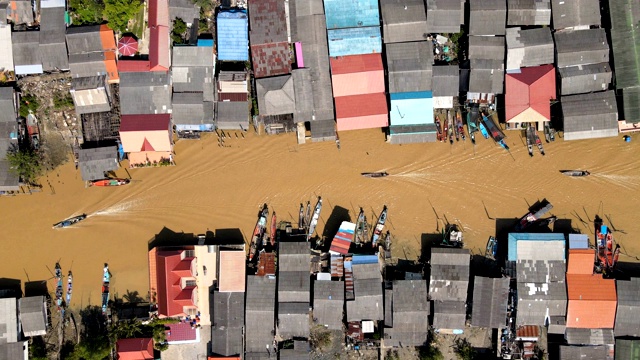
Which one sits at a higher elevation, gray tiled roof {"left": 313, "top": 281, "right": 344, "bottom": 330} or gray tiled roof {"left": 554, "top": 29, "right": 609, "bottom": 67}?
gray tiled roof {"left": 554, "top": 29, "right": 609, "bottom": 67}

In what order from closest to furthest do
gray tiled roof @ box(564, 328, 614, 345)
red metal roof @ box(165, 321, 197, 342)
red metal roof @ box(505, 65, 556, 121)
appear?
gray tiled roof @ box(564, 328, 614, 345), red metal roof @ box(505, 65, 556, 121), red metal roof @ box(165, 321, 197, 342)

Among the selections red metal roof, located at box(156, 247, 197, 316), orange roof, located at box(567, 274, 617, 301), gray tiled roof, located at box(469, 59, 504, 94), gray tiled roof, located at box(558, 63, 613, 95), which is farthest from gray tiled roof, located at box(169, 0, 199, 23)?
orange roof, located at box(567, 274, 617, 301)

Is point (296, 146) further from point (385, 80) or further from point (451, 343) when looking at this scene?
point (451, 343)

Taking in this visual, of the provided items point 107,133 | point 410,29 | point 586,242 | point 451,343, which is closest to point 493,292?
point 451,343

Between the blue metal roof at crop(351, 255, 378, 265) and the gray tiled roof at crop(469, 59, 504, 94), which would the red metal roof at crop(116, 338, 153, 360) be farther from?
the gray tiled roof at crop(469, 59, 504, 94)

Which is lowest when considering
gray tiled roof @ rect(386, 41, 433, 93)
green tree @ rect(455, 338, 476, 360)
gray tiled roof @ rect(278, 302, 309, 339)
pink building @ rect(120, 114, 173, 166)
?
green tree @ rect(455, 338, 476, 360)

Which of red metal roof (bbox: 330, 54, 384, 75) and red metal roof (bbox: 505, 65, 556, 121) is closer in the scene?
red metal roof (bbox: 505, 65, 556, 121)

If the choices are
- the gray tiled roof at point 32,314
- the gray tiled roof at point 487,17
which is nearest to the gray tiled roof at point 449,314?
the gray tiled roof at point 487,17
